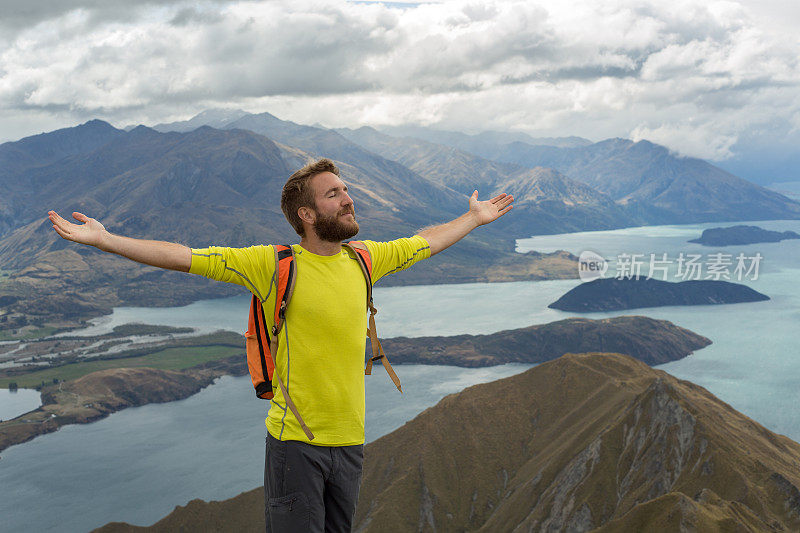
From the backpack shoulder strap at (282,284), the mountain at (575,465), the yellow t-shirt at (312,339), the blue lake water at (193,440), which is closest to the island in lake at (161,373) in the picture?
the blue lake water at (193,440)

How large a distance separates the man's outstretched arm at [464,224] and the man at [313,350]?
1325 mm

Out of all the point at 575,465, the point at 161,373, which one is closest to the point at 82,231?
the point at 575,465

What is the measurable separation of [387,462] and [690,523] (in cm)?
4312

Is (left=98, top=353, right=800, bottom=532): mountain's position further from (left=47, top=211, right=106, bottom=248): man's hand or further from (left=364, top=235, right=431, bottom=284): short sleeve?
(left=47, top=211, right=106, bottom=248): man's hand

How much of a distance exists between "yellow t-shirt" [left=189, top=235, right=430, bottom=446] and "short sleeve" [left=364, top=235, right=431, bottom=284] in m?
0.68

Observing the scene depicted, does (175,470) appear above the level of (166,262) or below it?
below

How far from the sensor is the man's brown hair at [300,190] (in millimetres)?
5676

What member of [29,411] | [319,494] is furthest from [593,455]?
[29,411]

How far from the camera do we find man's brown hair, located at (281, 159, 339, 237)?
5.68 meters

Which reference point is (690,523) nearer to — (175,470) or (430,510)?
(430,510)

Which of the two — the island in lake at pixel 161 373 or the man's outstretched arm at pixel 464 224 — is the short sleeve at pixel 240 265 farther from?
the island in lake at pixel 161 373

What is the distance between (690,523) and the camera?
39.0 metres

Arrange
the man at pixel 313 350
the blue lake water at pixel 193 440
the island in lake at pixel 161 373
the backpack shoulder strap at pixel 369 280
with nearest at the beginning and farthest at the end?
the man at pixel 313 350 < the backpack shoulder strap at pixel 369 280 < the blue lake water at pixel 193 440 < the island in lake at pixel 161 373

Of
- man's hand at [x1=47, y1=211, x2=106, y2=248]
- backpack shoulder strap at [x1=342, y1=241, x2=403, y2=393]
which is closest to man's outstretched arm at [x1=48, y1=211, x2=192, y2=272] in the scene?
man's hand at [x1=47, y1=211, x2=106, y2=248]
